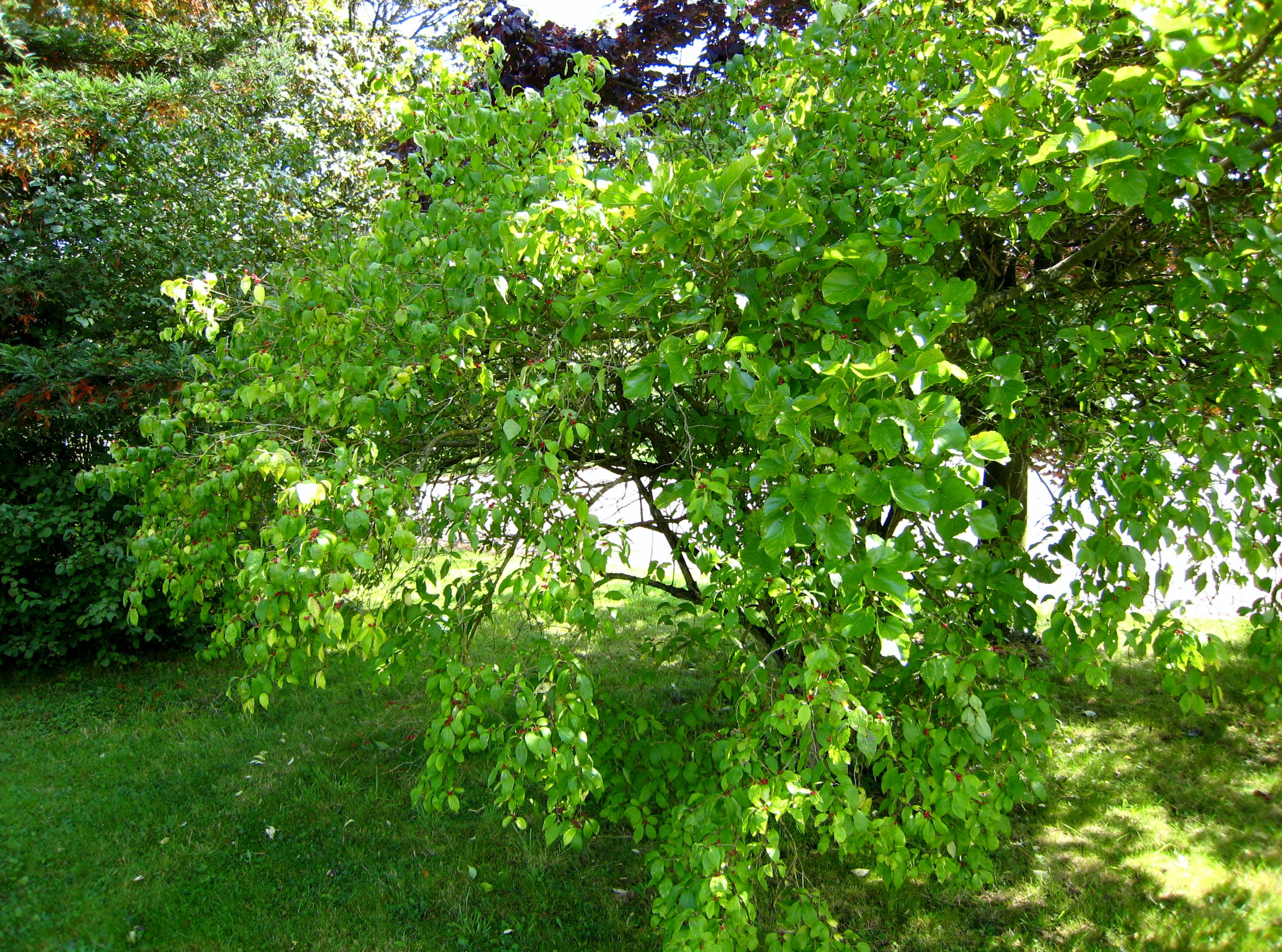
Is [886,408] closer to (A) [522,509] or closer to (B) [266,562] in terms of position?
(A) [522,509]

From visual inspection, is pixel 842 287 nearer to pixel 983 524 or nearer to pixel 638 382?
pixel 638 382

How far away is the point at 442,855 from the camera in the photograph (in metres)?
4.02

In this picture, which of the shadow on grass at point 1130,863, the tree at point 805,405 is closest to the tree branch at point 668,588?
the tree at point 805,405

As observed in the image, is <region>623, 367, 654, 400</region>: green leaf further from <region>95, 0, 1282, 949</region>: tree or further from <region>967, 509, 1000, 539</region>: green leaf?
<region>967, 509, 1000, 539</region>: green leaf

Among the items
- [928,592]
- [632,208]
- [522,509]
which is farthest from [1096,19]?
[522,509]

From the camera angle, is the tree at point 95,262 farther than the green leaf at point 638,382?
Yes

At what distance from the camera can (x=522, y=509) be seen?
8.07 feet

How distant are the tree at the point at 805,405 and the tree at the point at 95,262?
10.7 ft

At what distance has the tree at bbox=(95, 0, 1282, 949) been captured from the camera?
1.83m

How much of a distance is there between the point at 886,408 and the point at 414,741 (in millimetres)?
4347

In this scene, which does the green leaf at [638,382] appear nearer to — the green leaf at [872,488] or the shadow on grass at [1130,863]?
the green leaf at [872,488]

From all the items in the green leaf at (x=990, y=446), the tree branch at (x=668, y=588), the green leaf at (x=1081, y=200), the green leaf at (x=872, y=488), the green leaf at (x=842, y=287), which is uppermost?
the green leaf at (x=1081, y=200)

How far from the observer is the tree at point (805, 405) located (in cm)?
183

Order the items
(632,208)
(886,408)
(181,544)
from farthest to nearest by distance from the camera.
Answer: (181,544)
(632,208)
(886,408)
